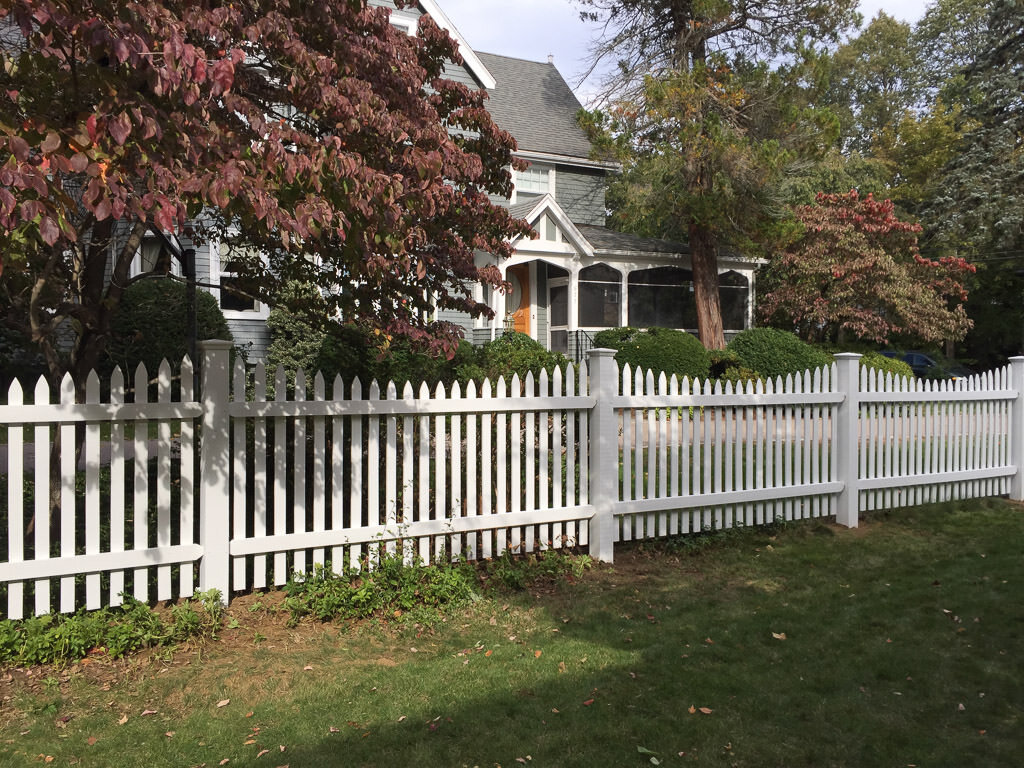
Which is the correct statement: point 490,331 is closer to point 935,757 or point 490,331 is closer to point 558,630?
point 558,630

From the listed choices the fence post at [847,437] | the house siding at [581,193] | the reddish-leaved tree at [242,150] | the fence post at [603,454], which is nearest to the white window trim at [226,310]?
the reddish-leaved tree at [242,150]

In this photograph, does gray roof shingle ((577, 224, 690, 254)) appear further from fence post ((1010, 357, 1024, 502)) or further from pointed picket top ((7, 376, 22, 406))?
pointed picket top ((7, 376, 22, 406))

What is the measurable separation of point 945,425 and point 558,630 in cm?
545

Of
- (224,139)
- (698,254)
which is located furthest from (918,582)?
(698,254)

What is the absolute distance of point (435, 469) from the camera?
5844 mm

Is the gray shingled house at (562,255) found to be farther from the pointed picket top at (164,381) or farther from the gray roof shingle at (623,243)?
the pointed picket top at (164,381)

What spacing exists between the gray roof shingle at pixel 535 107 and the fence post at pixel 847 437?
54.7 ft

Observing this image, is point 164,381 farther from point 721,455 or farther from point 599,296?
point 599,296

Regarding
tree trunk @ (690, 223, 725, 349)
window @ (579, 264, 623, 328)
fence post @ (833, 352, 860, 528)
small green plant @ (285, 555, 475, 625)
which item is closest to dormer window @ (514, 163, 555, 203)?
window @ (579, 264, 623, 328)

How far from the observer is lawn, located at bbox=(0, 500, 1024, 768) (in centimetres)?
353

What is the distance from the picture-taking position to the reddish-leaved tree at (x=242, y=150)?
3.29m

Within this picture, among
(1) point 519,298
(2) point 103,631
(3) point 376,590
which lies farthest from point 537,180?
(2) point 103,631

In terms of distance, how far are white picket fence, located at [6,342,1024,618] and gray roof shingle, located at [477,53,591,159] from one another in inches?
653

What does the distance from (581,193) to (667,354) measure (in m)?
9.04
